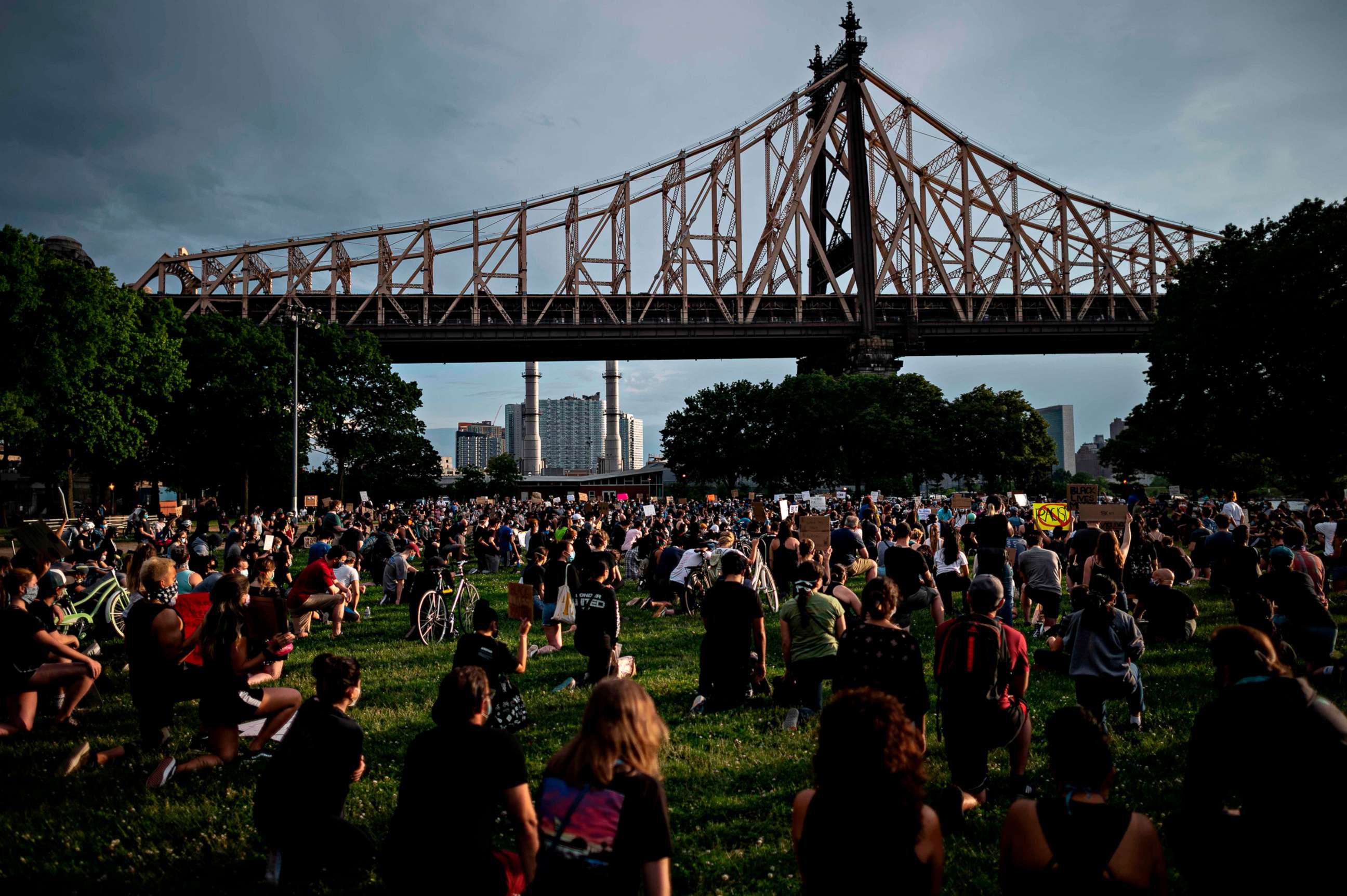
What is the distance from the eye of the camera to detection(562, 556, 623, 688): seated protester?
7.85m

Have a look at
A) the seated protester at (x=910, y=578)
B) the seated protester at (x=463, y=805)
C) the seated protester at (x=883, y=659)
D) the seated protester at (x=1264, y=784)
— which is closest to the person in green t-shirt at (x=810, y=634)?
the seated protester at (x=883, y=659)

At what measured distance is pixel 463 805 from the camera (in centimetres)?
337

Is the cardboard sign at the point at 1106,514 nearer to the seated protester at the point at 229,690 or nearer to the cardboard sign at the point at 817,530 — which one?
the cardboard sign at the point at 817,530

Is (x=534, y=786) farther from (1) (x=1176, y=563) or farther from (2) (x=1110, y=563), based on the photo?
(1) (x=1176, y=563)

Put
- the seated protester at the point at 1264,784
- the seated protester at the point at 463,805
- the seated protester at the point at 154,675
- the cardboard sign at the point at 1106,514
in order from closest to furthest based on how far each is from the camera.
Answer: the seated protester at the point at 1264,784 → the seated protester at the point at 463,805 → the seated protester at the point at 154,675 → the cardboard sign at the point at 1106,514

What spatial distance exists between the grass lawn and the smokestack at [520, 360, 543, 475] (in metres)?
113

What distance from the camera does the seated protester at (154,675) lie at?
626 centimetres

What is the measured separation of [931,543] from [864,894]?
14965 millimetres

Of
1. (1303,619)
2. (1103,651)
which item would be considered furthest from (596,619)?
(1303,619)

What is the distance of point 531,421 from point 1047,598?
119 m

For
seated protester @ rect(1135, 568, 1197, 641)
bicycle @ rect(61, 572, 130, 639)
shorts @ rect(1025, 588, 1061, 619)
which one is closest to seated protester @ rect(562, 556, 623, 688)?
shorts @ rect(1025, 588, 1061, 619)

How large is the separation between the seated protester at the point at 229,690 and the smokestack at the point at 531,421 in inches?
4542

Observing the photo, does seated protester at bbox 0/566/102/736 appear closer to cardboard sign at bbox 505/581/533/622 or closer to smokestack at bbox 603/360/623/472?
cardboard sign at bbox 505/581/533/622

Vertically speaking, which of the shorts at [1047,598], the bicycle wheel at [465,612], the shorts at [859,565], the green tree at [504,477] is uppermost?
the green tree at [504,477]
